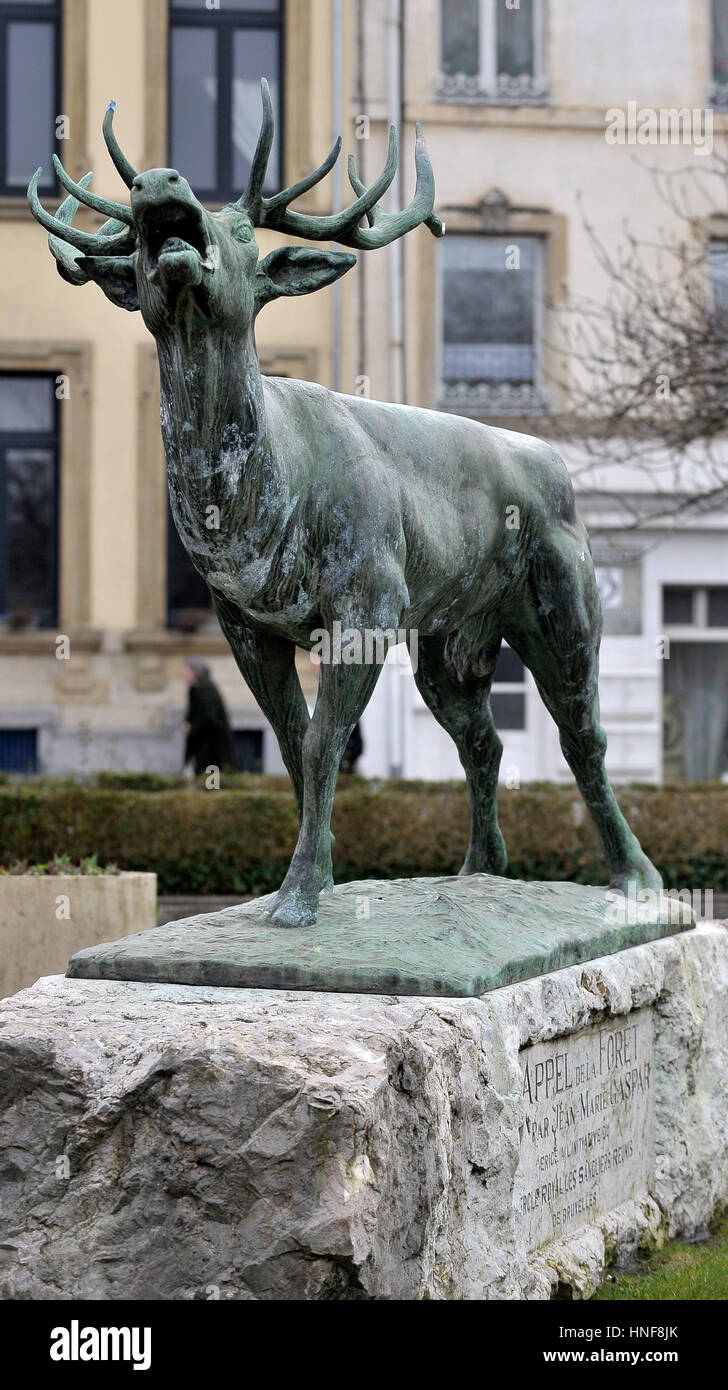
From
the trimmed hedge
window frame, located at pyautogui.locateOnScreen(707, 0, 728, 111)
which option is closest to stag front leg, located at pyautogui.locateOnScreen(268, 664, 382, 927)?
the trimmed hedge

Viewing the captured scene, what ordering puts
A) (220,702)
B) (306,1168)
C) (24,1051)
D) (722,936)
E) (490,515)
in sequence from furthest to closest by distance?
(220,702) → (722,936) → (490,515) → (24,1051) → (306,1168)

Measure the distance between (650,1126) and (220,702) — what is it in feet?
29.5

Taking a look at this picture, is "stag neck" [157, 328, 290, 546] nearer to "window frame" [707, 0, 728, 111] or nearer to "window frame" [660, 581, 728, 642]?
"window frame" [660, 581, 728, 642]

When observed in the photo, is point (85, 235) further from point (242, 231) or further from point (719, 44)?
point (719, 44)

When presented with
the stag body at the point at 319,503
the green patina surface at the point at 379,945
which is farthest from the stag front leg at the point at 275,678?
the green patina surface at the point at 379,945

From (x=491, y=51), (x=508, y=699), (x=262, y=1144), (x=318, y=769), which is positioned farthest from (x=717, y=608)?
(x=262, y=1144)

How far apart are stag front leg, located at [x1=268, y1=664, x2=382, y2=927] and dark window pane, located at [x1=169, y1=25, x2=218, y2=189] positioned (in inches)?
545

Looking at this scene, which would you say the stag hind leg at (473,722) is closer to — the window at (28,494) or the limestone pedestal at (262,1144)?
the limestone pedestal at (262,1144)

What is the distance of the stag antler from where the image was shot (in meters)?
3.67

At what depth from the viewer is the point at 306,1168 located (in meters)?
3.27

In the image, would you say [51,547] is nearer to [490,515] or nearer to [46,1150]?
[490,515]

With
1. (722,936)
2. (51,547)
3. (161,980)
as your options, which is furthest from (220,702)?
A: (161,980)

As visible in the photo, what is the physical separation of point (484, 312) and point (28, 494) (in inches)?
189

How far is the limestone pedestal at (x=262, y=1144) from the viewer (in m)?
3.27
